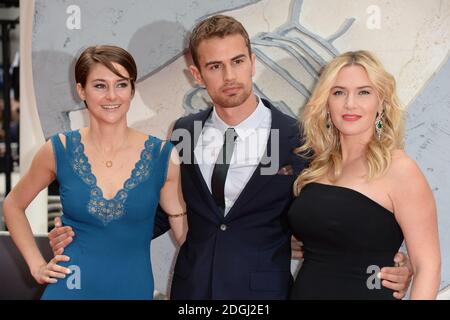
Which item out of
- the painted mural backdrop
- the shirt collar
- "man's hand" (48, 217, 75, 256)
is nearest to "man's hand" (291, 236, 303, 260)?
the shirt collar

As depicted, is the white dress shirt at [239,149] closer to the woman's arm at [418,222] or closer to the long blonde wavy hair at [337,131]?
the long blonde wavy hair at [337,131]

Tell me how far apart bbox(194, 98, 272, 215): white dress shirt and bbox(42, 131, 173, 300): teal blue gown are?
281mm

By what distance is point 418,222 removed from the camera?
2.14 meters

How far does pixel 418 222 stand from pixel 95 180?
4.09 feet

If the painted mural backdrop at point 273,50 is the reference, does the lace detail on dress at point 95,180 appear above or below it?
below

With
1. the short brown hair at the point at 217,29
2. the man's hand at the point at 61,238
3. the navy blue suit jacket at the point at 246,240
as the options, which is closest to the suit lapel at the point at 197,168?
the navy blue suit jacket at the point at 246,240

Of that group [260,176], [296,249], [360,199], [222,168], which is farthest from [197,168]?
[360,199]

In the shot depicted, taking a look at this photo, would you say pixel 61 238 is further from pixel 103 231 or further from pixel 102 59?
pixel 102 59

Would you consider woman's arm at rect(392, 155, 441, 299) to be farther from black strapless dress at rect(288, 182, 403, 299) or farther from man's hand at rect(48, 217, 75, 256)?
man's hand at rect(48, 217, 75, 256)

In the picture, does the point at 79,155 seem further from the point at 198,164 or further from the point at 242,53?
the point at 242,53

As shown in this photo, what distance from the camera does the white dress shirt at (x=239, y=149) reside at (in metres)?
2.46

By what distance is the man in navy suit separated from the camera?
240 centimetres

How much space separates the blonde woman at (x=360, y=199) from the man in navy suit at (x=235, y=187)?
10 centimetres
